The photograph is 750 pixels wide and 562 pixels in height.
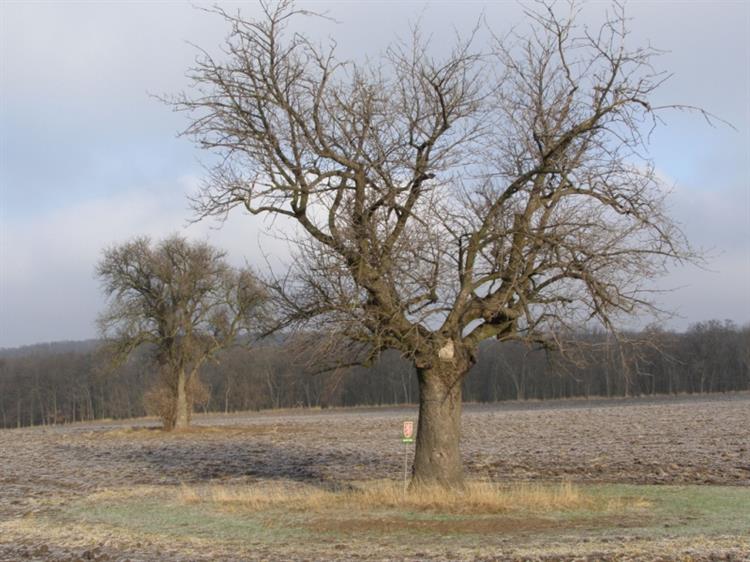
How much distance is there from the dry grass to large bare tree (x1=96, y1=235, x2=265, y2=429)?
29653 millimetres

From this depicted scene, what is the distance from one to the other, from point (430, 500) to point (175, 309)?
112 ft

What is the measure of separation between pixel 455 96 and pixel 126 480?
14.6 metres

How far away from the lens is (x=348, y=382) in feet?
354

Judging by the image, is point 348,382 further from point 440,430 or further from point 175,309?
point 440,430

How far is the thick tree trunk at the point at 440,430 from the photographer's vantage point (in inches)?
625

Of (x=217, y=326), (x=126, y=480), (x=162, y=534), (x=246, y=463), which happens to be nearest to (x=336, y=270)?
(x=162, y=534)

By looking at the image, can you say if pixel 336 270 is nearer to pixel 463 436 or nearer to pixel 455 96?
pixel 455 96

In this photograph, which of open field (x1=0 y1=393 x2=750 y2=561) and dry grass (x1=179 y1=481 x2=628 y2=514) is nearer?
open field (x1=0 y1=393 x2=750 y2=561)

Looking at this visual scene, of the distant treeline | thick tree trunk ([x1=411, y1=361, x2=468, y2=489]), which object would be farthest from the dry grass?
the distant treeline

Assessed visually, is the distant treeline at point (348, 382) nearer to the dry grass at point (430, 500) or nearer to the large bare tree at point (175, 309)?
the large bare tree at point (175, 309)

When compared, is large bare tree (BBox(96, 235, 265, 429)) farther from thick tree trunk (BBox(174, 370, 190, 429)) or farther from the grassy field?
the grassy field

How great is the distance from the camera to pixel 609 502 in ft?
51.8

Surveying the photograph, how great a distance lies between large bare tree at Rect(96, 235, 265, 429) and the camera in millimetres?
47031

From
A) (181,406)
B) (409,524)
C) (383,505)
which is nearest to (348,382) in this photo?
(181,406)
